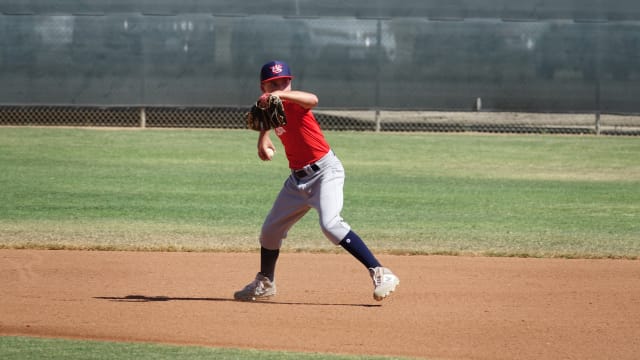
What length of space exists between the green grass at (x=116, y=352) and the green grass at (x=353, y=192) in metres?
4.14

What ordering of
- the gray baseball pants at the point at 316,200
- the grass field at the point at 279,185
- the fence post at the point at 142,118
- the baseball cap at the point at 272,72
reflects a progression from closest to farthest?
the baseball cap at the point at 272,72
the gray baseball pants at the point at 316,200
the grass field at the point at 279,185
the fence post at the point at 142,118

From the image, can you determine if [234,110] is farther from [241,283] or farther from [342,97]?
[241,283]

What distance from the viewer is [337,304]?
306 inches

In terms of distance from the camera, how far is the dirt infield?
6598mm

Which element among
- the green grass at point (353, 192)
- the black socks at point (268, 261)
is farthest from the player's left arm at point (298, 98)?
the green grass at point (353, 192)

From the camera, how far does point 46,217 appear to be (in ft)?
40.5

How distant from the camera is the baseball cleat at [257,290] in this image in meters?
7.88

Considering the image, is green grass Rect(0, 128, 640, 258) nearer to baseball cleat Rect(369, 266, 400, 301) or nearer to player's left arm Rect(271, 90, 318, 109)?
baseball cleat Rect(369, 266, 400, 301)

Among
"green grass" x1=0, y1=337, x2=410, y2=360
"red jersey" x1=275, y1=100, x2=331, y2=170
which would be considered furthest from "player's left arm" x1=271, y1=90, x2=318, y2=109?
"green grass" x1=0, y1=337, x2=410, y2=360

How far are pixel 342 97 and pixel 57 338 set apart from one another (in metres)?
18.5

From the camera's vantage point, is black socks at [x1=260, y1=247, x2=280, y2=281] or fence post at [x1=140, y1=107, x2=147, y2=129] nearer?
black socks at [x1=260, y1=247, x2=280, y2=281]

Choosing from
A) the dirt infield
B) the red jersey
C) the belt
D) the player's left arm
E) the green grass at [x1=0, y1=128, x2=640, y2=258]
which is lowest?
the green grass at [x1=0, y1=128, x2=640, y2=258]

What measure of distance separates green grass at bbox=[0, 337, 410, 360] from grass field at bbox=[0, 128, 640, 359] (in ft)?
0.04

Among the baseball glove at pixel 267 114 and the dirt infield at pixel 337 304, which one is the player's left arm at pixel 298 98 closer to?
the baseball glove at pixel 267 114
